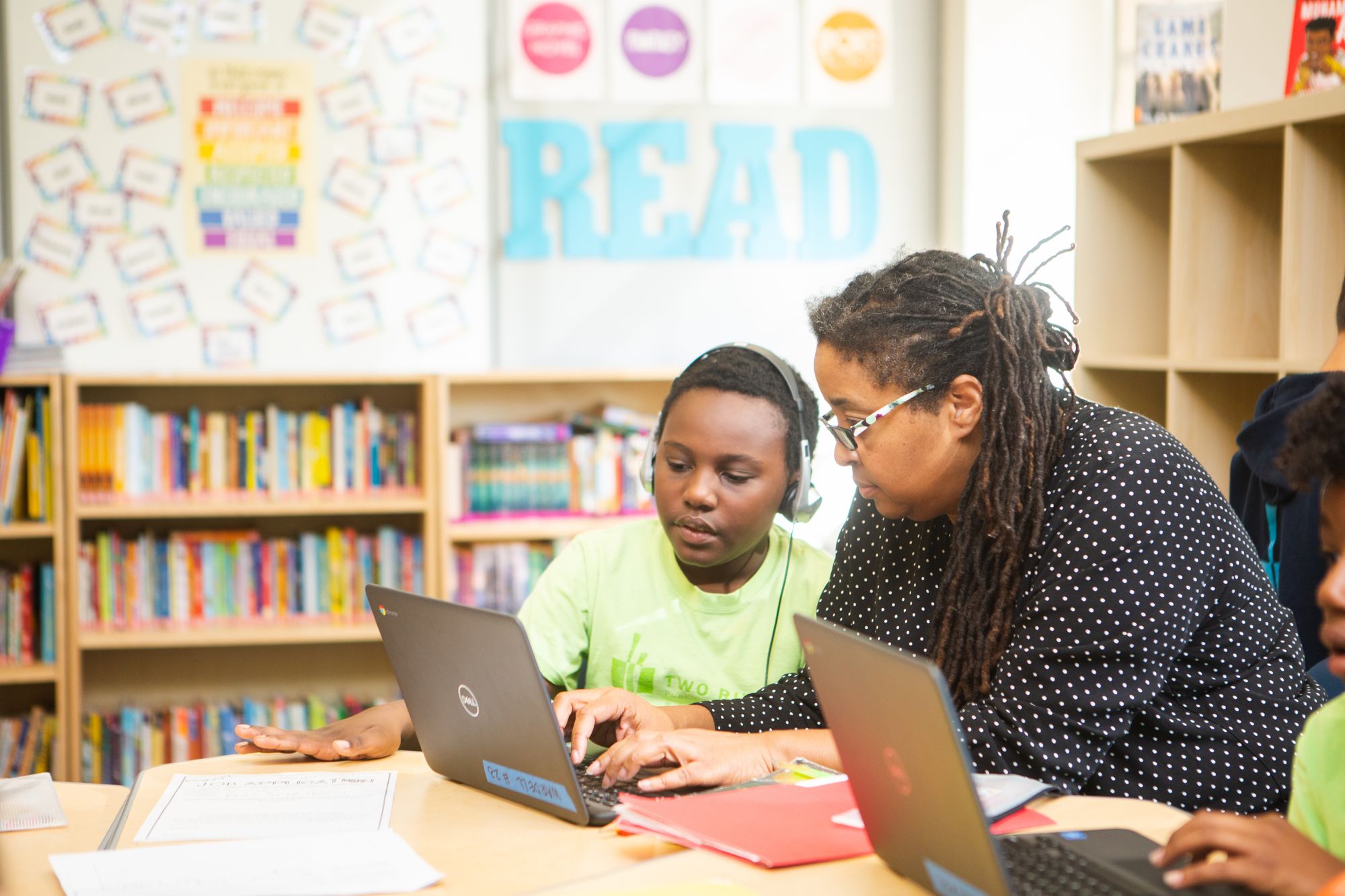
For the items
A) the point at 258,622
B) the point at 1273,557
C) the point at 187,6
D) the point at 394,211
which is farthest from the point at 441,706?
the point at 187,6

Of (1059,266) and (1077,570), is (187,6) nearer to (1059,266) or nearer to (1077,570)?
(1059,266)

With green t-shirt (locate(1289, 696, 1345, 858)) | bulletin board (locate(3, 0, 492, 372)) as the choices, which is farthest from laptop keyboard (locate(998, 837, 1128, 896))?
bulletin board (locate(3, 0, 492, 372))

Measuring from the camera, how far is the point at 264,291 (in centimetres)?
341

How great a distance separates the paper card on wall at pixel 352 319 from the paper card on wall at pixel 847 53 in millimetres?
1411

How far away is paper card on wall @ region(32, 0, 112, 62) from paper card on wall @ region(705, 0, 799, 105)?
64.6 inches

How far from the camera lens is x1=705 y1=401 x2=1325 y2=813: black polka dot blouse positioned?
4.33ft

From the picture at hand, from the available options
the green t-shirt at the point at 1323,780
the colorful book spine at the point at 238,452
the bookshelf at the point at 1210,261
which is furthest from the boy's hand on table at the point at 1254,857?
the colorful book spine at the point at 238,452

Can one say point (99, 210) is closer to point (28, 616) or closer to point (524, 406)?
point (28, 616)

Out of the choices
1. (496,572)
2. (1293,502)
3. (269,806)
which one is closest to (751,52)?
(496,572)

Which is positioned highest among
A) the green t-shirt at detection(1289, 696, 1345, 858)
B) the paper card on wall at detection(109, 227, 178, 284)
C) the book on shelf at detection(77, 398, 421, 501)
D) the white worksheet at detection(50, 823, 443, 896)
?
the paper card on wall at detection(109, 227, 178, 284)

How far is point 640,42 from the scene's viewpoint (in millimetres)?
3629

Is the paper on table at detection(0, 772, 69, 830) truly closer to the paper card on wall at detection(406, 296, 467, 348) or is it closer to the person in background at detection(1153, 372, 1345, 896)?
the person in background at detection(1153, 372, 1345, 896)

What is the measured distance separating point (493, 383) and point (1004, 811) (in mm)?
2581

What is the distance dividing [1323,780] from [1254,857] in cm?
24
